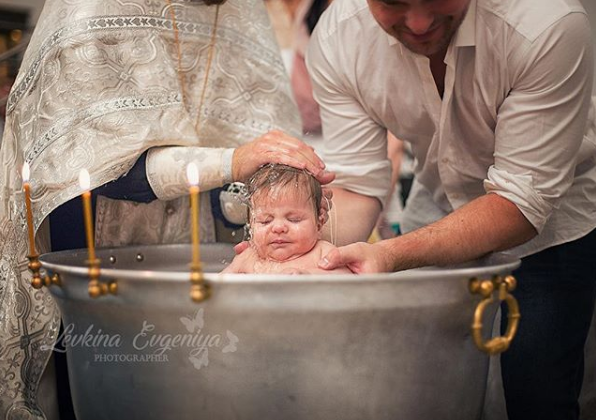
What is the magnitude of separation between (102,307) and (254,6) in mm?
857

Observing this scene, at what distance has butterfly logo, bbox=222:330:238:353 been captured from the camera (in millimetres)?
1069

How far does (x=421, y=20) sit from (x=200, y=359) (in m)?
0.68

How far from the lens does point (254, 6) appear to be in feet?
5.74

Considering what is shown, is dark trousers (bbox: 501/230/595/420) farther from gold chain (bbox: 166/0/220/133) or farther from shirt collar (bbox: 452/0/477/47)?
gold chain (bbox: 166/0/220/133)

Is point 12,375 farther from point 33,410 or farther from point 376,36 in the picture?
point 376,36

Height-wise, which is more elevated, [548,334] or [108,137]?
[108,137]

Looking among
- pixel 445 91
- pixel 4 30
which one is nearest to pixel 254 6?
pixel 445 91

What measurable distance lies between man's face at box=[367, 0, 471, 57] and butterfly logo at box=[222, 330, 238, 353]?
64 cm

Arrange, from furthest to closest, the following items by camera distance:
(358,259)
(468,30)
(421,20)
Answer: (468,30) → (421,20) → (358,259)

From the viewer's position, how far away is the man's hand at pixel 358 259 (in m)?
1.28

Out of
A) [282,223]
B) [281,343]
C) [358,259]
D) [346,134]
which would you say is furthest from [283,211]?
[281,343]

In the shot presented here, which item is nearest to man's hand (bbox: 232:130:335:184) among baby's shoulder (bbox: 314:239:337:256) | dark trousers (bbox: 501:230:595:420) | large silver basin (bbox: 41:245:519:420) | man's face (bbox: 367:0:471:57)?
baby's shoulder (bbox: 314:239:337:256)

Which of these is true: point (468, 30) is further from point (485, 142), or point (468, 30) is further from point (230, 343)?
point (230, 343)

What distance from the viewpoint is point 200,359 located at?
1.10 meters
